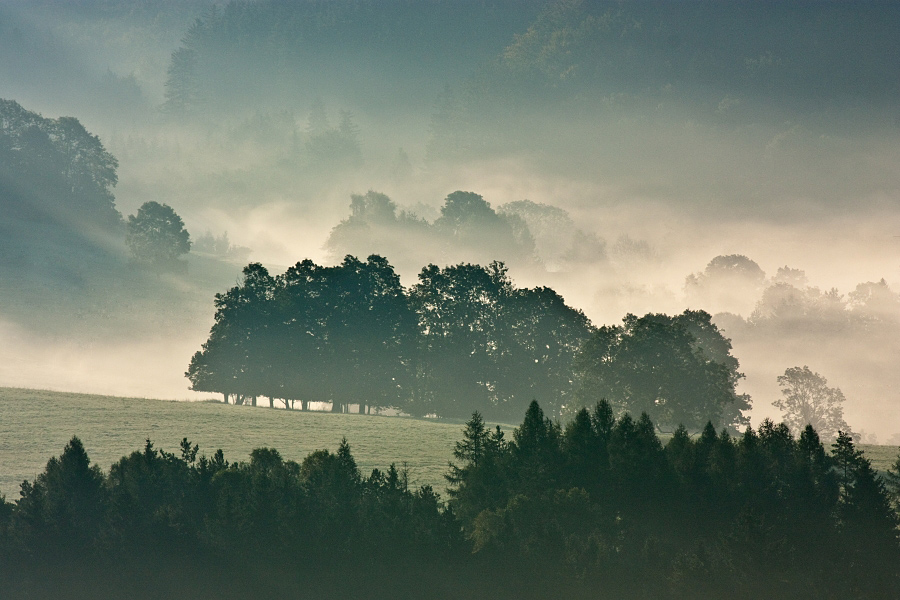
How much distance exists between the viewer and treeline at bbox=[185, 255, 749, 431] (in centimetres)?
8519

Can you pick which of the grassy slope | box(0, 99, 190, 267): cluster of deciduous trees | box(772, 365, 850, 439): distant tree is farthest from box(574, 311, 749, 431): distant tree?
box(0, 99, 190, 267): cluster of deciduous trees

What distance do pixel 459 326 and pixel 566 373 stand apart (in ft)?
39.4

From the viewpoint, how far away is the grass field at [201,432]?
191ft

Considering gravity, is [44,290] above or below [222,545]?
above

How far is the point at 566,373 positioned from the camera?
9462cm

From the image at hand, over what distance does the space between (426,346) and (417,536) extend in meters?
51.7

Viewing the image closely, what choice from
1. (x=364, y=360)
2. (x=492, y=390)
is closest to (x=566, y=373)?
(x=492, y=390)

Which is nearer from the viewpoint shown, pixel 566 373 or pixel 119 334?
pixel 566 373

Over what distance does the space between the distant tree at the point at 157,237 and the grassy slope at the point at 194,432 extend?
71080 mm

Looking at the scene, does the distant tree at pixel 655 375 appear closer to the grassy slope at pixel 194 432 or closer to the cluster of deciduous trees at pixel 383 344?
the cluster of deciduous trees at pixel 383 344

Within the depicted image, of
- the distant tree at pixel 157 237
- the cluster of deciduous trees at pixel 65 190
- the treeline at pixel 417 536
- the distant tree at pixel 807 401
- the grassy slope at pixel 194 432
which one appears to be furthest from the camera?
the cluster of deciduous trees at pixel 65 190

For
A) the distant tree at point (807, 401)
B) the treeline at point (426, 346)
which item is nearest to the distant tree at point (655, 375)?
the treeline at point (426, 346)

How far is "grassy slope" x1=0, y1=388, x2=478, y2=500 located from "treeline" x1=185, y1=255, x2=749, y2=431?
9.53 m

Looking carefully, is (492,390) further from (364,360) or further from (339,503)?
(339,503)
